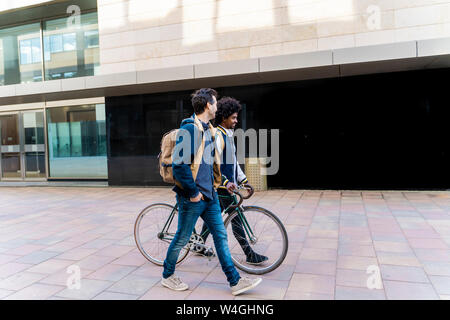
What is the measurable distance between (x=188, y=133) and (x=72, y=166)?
10.7 metres

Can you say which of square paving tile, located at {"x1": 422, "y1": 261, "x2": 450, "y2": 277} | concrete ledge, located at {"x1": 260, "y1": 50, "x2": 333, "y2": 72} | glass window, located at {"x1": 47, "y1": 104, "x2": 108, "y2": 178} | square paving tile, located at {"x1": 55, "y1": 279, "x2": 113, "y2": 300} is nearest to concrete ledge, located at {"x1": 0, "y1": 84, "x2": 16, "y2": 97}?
glass window, located at {"x1": 47, "y1": 104, "x2": 108, "y2": 178}

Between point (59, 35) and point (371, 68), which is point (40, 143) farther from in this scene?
point (371, 68)

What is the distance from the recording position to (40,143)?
42.9 ft

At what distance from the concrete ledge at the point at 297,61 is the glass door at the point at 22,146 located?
8840 mm

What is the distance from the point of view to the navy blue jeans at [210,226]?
3189 mm

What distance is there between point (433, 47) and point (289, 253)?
5.49 m

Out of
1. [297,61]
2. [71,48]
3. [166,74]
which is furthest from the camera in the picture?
[71,48]

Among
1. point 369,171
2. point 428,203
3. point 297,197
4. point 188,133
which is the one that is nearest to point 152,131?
point 297,197

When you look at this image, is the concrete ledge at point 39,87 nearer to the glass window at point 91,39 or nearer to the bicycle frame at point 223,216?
the glass window at point 91,39

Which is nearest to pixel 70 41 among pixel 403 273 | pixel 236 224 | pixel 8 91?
pixel 8 91

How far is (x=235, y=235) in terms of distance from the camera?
12.6ft

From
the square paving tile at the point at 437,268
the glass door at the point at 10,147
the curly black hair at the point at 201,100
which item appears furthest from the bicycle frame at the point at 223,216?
the glass door at the point at 10,147

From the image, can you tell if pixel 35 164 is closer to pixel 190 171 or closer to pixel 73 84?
pixel 73 84

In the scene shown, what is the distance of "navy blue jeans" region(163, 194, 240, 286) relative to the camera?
3.19 metres
